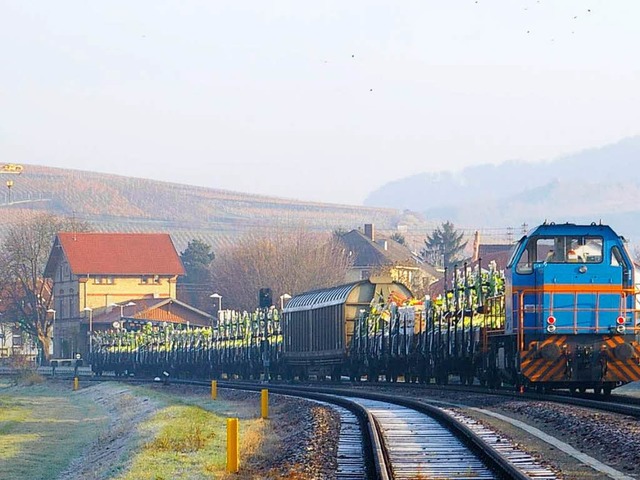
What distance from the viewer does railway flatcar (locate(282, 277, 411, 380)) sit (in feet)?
170

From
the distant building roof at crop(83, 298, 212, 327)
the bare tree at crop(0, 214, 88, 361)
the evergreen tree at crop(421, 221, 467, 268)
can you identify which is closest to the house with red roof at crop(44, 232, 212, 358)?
the distant building roof at crop(83, 298, 212, 327)

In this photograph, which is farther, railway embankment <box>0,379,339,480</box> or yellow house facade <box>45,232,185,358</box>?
yellow house facade <box>45,232,185,358</box>

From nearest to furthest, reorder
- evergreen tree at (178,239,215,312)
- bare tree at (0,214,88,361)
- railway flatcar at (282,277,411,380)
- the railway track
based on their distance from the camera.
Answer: the railway track
railway flatcar at (282,277,411,380)
bare tree at (0,214,88,361)
evergreen tree at (178,239,215,312)

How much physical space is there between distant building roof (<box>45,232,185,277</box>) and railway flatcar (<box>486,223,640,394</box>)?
112122mm

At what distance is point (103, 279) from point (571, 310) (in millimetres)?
114393

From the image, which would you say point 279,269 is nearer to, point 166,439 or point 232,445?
point 166,439

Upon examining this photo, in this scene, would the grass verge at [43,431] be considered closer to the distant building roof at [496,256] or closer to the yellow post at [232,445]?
the yellow post at [232,445]

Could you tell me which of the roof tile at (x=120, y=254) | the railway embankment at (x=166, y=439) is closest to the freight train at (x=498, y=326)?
the railway embankment at (x=166, y=439)

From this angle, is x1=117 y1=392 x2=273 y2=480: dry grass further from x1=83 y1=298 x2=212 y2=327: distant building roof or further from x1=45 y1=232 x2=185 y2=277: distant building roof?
x1=45 y1=232 x2=185 y2=277: distant building roof

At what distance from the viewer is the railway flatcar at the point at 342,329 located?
51781 mm

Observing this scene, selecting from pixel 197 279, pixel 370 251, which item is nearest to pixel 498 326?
pixel 370 251

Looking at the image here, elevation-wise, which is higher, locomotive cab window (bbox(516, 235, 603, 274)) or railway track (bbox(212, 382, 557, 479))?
locomotive cab window (bbox(516, 235, 603, 274))

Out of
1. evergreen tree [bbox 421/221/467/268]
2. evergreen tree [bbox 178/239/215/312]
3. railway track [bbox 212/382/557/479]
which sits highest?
evergreen tree [bbox 421/221/467/268]

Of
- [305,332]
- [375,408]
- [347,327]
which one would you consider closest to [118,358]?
[305,332]
